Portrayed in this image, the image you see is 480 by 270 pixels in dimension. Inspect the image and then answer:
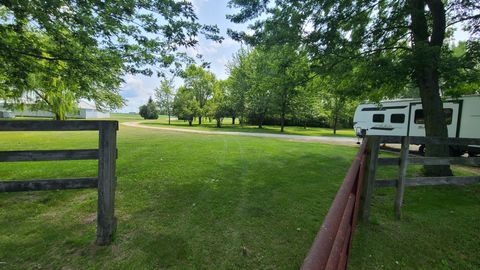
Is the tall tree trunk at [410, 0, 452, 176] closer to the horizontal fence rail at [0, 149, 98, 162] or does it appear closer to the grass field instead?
the grass field

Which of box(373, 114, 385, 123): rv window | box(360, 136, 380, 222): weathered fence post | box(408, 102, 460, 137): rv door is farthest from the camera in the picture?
box(373, 114, 385, 123): rv window

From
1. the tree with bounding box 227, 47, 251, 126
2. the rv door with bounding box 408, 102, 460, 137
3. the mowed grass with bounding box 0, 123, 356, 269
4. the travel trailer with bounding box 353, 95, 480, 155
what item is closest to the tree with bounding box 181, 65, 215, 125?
the tree with bounding box 227, 47, 251, 126

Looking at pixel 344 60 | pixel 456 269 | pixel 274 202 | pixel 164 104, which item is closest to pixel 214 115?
pixel 164 104

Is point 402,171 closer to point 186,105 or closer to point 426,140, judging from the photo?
point 426,140

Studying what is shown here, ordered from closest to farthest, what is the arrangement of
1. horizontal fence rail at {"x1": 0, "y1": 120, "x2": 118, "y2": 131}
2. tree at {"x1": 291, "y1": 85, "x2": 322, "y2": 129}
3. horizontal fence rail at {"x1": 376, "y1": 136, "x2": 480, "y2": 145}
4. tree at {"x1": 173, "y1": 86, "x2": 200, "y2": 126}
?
horizontal fence rail at {"x1": 0, "y1": 120, "x2": 118, "y2": 131}, horizontal fence rail at {"x1": 376, "y1": 136, "x2": 480, "y2": 145}, tree at {"x1": 291, "y1": 85, "x2": 322, "y2": 129}, tree at {"x1": 173, "y1": 86, "x2": 200, "y2": 126}

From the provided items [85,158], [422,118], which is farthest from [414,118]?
[85,158]

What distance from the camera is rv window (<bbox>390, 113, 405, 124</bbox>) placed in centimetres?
1290

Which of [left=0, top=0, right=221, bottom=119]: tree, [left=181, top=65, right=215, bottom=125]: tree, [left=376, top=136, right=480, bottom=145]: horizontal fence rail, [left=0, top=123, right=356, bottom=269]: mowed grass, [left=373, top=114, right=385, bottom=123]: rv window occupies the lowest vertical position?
[left=0, top=123, right=356, bottom=269]: mowed grass

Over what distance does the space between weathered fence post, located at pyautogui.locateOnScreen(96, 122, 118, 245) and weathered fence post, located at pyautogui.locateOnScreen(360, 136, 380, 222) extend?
3670 mm

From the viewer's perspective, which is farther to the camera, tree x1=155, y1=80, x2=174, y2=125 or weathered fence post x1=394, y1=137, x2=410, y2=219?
tree x1=155, y1=80, x2=174, y2=125

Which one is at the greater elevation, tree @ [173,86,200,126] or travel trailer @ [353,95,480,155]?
tree @ [173,86,200,126]

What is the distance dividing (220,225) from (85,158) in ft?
6.90

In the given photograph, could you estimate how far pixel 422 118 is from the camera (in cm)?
1204

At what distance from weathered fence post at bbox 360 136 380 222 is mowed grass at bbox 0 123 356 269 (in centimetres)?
68
